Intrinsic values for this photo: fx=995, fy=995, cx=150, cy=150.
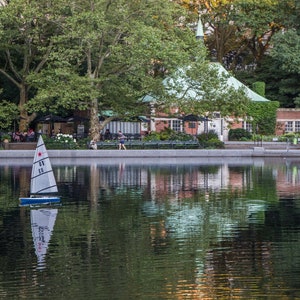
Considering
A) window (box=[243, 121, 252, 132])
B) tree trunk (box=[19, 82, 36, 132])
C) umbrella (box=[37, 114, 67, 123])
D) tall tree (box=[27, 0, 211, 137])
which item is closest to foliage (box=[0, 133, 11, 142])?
tree trunk (box=[19, 82, 36, 132])

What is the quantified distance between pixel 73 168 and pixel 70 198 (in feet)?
59.8

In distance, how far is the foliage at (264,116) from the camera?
82.7 metres

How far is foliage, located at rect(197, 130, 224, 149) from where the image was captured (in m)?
71.1

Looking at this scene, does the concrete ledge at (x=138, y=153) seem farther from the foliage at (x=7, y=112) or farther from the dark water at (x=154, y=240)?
the dark water at (x=154, y=240)

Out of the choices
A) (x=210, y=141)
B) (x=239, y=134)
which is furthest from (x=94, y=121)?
(x=239, y=134)

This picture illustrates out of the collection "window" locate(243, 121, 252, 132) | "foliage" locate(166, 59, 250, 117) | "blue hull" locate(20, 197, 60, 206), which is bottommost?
"blue hull" locate(20, 197, 60, 206)

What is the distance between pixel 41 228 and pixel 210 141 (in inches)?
1703

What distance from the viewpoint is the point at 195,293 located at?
64.0ft

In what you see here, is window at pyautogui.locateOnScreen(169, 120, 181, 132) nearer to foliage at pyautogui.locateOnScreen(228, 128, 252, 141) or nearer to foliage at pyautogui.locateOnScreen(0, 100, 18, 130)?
foliage at pyautogui.locateOnScreen(228, 128, 252, 141)

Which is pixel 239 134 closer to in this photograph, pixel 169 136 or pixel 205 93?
→ pixel 169 136

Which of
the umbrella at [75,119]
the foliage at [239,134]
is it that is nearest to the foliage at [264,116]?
the foliage at [239,134]

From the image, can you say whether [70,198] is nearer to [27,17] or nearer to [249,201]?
[249,201]

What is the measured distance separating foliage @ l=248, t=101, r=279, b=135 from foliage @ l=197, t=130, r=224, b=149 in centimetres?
784

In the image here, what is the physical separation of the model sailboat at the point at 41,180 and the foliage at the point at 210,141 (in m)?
35.7
